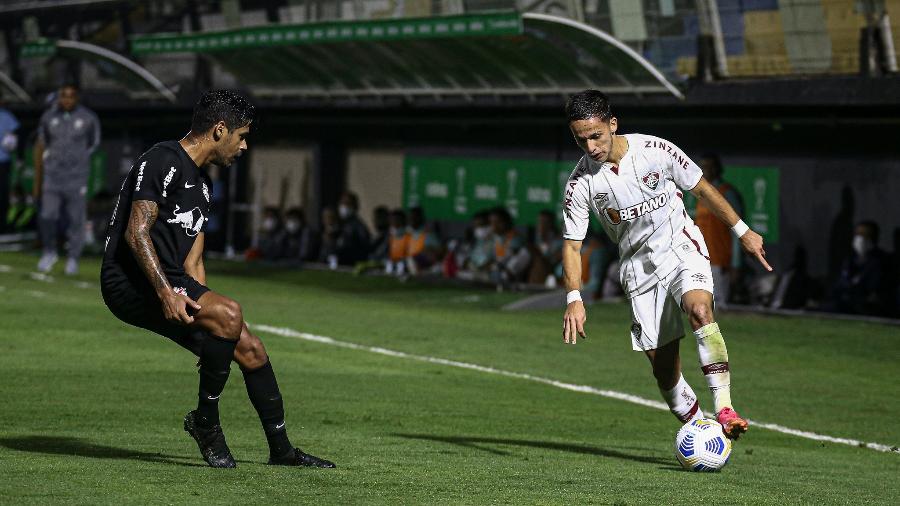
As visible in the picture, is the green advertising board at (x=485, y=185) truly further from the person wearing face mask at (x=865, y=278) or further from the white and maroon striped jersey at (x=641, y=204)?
the white and maroon striped jersey at (x=641, y=204)

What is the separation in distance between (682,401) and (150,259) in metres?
3.30

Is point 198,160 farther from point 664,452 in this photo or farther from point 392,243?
point 392,243

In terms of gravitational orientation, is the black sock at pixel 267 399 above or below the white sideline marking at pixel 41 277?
above

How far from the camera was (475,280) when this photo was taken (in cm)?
2378

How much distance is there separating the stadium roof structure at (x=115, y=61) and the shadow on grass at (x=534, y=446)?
23.7 m

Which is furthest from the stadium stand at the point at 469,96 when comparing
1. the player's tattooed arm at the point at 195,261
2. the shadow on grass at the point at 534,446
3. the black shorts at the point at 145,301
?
the black shorts at the point at 145,301

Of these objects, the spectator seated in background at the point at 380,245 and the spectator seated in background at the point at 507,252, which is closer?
the spectator seated in background at the point at 507,252

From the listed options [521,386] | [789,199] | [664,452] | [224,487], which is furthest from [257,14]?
[224,487]

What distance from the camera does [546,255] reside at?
2325 centimetres

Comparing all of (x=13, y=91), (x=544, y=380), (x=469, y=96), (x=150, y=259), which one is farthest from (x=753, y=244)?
(x=13, y=91)

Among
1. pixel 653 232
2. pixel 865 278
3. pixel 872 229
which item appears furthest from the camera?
pixel 872 229

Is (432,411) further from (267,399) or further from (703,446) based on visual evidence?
(267,399)

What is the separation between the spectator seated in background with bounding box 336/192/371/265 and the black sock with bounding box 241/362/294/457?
65.4 ft

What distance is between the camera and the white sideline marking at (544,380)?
1085 centimetres
